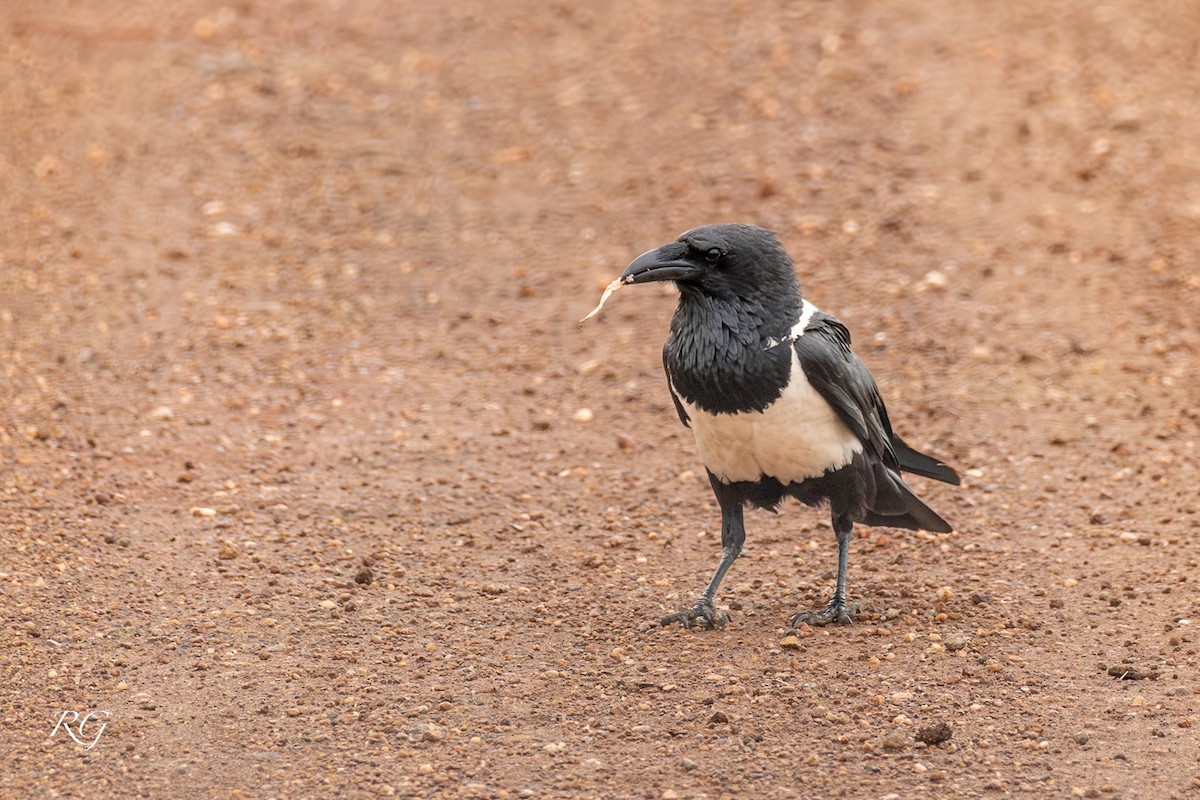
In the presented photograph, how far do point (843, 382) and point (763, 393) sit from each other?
33cm

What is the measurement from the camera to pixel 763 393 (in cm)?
464

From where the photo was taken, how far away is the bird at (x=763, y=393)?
184 inches

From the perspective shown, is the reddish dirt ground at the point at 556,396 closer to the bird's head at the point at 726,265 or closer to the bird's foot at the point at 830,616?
the bird's foot at the point at 830,616

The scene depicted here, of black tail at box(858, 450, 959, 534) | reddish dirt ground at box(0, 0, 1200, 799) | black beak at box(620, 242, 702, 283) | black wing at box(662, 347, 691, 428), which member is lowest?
reddish dirt ground at box(0, 0, 1200, 799)

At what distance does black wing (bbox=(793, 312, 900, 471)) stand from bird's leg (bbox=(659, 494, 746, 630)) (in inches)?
20.5

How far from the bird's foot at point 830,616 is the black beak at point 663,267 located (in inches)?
49.6

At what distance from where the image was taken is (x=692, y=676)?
452cm

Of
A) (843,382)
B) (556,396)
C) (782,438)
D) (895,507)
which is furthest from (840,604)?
(556,396)

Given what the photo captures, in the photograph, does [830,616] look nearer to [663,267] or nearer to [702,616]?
[702,616]

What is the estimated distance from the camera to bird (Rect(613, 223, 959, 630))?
467 cm

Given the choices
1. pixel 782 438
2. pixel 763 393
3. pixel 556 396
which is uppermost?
pixel 763 393

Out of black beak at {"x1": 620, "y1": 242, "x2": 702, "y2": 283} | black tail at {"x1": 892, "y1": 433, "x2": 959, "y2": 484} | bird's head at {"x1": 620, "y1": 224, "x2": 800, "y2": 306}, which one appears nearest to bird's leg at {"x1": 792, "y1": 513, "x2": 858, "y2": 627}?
black tail at {"x1": 892, "y1": 433, "x2": 959, "y2": 484}

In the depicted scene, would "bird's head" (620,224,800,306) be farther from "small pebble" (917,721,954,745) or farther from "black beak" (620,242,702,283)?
"small pebble" (917,721,954,745)

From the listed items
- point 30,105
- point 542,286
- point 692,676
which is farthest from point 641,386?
point 30,105
